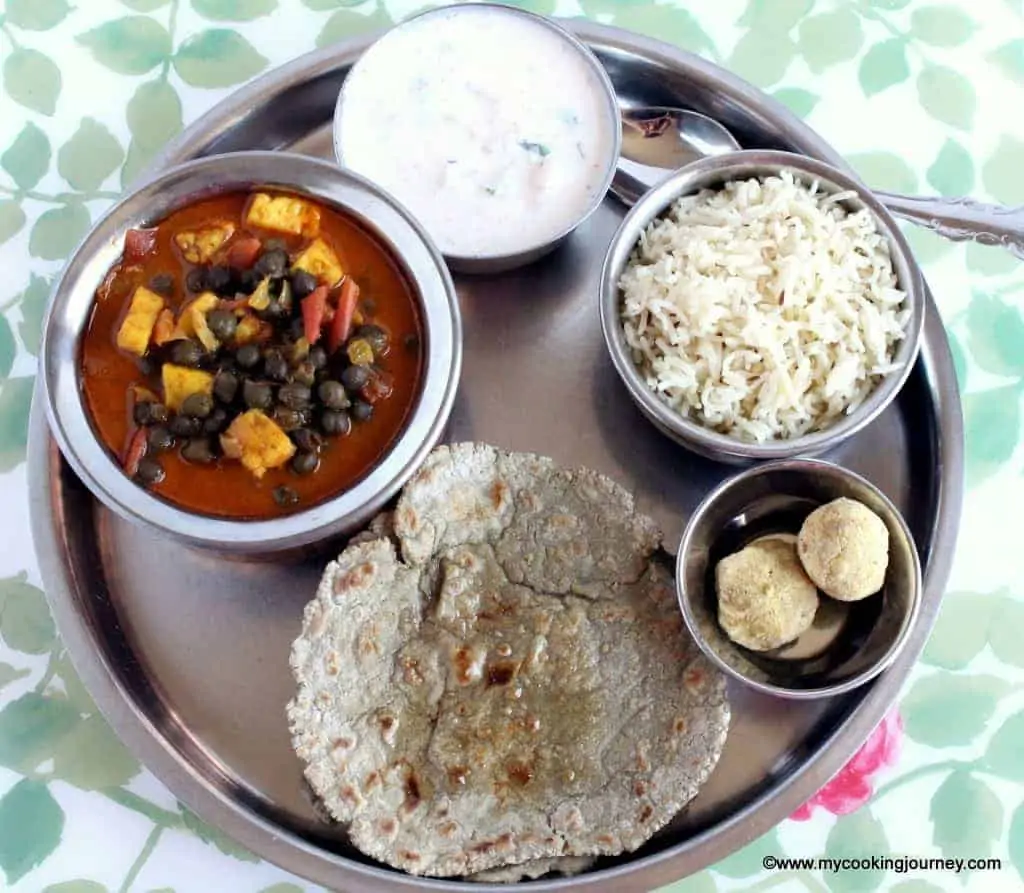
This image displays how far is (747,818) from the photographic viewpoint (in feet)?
10.2

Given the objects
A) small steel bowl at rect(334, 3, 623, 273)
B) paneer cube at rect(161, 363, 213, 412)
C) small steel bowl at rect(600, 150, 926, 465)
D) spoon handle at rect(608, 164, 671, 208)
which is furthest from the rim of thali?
small steel bowl at rect(334, 3, 623, 273)

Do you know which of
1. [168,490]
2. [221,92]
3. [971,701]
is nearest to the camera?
[168,490]

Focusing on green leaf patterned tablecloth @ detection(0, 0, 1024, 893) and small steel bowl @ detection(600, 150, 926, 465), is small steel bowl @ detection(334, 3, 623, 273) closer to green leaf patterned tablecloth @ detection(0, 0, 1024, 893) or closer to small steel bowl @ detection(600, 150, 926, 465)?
small steel bowl @ detection(600, 150, 926, 465)

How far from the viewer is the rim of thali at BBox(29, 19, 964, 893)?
121 inches

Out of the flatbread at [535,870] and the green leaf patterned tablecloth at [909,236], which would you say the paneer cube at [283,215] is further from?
the flatbread at [535,870]

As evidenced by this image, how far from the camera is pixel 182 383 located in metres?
3.12

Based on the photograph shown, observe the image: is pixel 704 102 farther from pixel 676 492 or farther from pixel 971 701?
pixel 971 701

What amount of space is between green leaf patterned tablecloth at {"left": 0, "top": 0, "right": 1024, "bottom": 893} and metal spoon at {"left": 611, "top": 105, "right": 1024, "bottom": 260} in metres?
0.28

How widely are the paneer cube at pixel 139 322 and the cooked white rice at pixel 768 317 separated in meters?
1.40

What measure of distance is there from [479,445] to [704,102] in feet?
4.86

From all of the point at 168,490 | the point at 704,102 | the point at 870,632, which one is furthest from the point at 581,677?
the point at 704,102

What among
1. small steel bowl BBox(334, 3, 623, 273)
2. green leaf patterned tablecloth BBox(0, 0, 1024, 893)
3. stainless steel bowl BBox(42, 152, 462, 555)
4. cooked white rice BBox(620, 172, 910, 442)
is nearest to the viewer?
stainless steel bowl BBox(42, 152, 462, 555)

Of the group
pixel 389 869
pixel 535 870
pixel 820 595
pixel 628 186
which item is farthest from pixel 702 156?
pixel 389 869

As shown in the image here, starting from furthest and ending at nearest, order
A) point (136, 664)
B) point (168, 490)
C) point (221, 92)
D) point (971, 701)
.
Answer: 1. point (221, 92)
2. point (971, 701)
3. point (136, 664)
4. point (168, 490)
